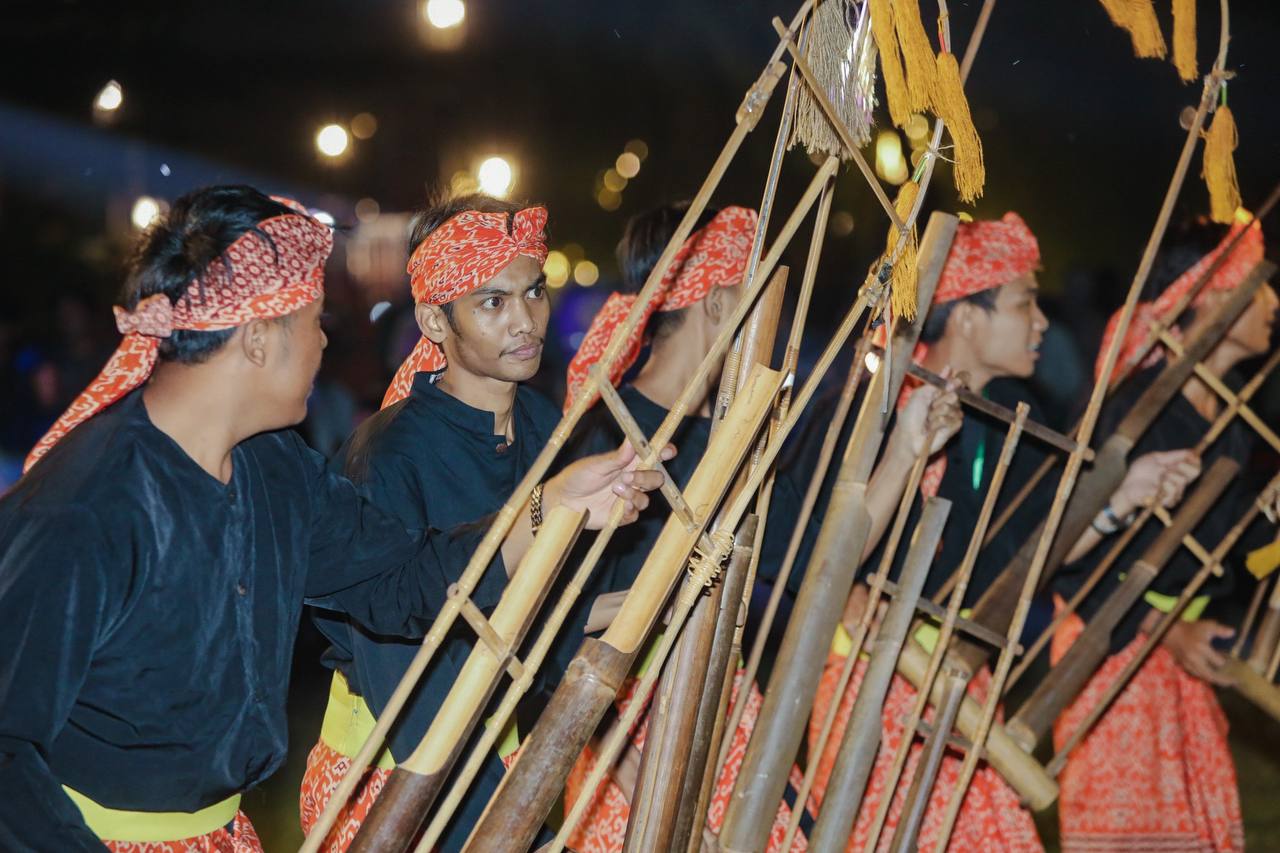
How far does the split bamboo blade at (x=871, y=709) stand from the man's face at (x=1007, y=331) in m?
0.75

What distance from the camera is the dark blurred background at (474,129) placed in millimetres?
6246

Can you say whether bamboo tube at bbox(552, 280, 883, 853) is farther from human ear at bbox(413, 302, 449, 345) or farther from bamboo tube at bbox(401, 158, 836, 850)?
human ear at bbox(413, 302, 449, 345)

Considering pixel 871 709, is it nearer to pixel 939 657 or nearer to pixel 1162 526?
pixel 939 657

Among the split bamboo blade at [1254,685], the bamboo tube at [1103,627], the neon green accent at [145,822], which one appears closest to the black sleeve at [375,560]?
the neon green accent at [145,822]

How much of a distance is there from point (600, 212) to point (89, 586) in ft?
29.8

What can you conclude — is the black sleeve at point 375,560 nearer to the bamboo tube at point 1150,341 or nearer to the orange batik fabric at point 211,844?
the orange batik fabric at point 211,844

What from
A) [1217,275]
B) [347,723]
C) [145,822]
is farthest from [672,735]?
[1217,275]

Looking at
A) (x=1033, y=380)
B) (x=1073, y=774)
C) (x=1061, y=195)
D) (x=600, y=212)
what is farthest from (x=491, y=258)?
(x=600, y=212)

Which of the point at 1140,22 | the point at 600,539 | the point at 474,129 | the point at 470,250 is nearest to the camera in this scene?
the point at 600,539

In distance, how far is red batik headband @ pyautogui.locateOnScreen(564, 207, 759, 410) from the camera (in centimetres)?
273

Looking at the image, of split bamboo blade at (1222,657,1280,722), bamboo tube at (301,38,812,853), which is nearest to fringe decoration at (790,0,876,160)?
bamboo tube at (301,38,812,853)

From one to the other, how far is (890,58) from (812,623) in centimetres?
99

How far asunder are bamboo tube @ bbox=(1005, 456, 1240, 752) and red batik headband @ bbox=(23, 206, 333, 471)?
1.98m

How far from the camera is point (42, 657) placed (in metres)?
1.54
